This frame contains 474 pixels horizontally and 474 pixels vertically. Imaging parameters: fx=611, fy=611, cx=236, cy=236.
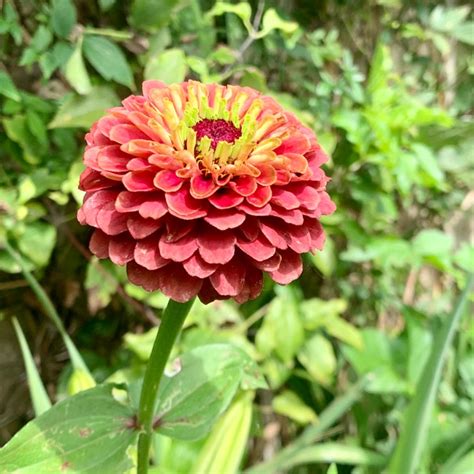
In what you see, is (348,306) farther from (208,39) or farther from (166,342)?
(166,342)

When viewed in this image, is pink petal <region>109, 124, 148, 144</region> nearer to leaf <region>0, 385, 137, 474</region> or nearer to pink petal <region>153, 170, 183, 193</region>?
pink petal <region>153, 170, 183, 193</region>

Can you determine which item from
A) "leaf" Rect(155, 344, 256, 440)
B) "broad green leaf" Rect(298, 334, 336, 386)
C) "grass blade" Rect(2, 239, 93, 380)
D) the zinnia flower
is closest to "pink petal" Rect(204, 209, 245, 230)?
the zinnia flower

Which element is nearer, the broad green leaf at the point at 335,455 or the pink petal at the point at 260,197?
the pink petal at the point at 260,197

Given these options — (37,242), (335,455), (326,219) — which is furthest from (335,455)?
(37,242)

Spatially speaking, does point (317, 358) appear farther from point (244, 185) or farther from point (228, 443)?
point (244, 185)

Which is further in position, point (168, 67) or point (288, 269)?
point (168, 67)

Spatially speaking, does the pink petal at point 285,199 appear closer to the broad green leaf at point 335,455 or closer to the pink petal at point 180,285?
the pink petal at point 180,285

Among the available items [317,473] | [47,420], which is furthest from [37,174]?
[317,473]

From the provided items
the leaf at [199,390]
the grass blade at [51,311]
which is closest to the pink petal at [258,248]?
the leaf at [199,390]
